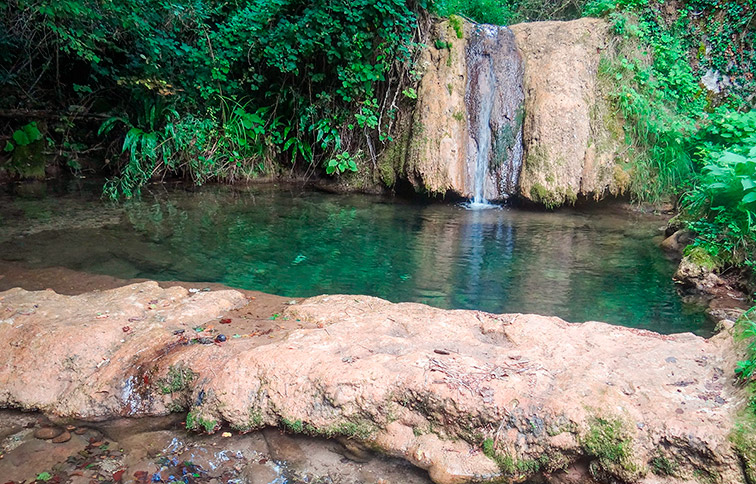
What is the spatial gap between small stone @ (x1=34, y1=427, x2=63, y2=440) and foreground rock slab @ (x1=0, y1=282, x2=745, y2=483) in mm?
96

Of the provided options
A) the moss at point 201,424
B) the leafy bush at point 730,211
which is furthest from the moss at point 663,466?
the leafy bush at point 730,211

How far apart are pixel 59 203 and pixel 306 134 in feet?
12.5

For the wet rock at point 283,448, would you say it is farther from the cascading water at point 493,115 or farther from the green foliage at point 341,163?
the green foliage at point 341,163

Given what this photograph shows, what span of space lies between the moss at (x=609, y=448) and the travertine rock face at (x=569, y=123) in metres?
5.66

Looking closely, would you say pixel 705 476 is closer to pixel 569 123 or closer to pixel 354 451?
pixel 354 451

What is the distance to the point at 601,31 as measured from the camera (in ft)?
25.2

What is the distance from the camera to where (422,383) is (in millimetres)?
2186

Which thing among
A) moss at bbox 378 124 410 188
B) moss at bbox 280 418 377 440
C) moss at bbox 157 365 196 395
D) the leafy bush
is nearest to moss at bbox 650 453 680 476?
moss at bbox 280 418 377 440

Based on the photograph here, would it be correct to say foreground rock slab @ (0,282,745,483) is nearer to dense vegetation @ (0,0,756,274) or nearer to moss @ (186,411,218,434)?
moss @ (186,411,218,434)

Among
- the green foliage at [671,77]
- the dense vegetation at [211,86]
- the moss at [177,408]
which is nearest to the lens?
the moss at [177,408]

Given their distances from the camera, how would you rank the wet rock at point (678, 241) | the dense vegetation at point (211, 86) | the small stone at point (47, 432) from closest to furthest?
the small stone at point (47, 432), the wet rock at point (678, 241), the dense vegetation at point (211, 86)

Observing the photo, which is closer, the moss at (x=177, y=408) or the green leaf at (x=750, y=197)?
the moss at (x=177, y=408)

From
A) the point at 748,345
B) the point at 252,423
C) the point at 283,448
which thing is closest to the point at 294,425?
the point at 283,448

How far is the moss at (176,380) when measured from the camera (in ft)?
8.04
